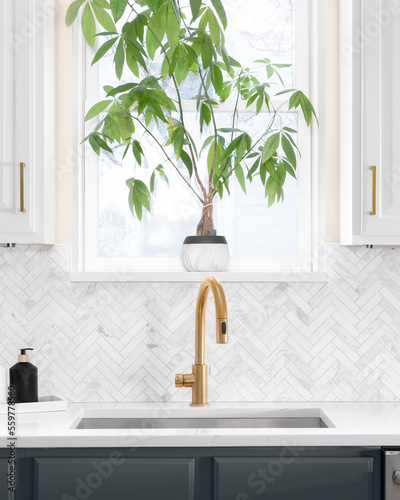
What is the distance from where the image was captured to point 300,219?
7.98ft

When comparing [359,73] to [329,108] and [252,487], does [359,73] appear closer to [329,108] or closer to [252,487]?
[329,108]

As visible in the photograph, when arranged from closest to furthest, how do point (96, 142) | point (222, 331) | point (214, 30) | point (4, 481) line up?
point (4, 481) < point (222, 331) < point (214, 30) < point (96, 142)

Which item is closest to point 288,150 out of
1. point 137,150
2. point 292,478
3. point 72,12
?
point 137,150

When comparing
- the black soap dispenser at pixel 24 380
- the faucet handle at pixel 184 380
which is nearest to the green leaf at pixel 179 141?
the faucet handle at pixel 184 380

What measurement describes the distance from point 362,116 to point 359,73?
0.46 feet

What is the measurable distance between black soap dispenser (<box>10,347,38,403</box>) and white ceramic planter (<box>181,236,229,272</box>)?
0.64 metres

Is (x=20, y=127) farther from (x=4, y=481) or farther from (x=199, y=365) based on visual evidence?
(x=4, y=481)

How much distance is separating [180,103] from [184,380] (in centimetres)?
96

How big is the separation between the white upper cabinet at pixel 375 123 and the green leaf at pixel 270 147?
1.00 feet

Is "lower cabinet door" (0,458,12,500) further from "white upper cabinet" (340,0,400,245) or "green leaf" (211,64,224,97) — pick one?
"green leaf" (211,64,224,97)

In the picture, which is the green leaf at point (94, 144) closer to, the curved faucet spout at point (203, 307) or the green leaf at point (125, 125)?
the green leaf at point (125, 125)

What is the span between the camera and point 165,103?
226 centimetres

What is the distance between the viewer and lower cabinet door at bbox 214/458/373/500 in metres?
1.71

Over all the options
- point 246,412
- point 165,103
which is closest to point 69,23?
point 165,103
